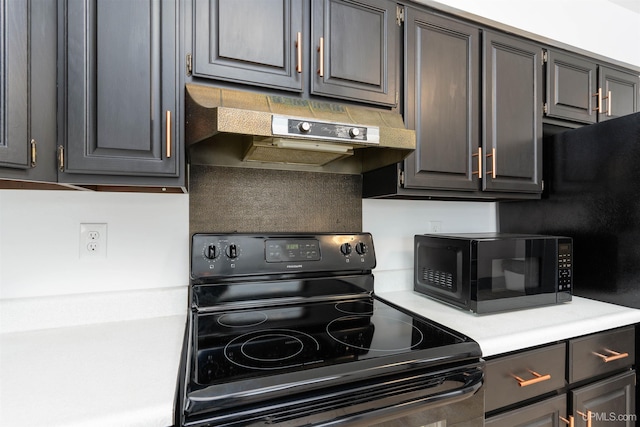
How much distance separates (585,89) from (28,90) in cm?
230

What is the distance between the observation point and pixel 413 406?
812mm

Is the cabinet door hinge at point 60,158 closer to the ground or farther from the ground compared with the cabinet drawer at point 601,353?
farther from the ground

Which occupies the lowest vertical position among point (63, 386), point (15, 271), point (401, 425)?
point (401, 425)

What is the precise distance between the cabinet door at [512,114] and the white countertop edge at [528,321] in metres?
0.55

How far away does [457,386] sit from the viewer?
869 mm

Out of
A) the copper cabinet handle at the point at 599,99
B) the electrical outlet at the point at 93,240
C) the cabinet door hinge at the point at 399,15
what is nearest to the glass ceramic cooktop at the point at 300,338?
the electrical outlet at the point at 93,240

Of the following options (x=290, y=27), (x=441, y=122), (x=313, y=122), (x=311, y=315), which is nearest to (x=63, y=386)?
(x=311, y=315)

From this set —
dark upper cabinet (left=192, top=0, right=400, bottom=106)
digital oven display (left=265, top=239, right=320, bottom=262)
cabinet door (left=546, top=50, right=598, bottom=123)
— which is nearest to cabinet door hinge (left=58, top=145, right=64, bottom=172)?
dark upper cabinet (left=192, top=0, right=400, bottom=106)

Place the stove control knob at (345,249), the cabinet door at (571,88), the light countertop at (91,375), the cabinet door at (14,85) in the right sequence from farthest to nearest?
the cabinet door at (571,88) < the stove control knob at (345,249) < the cabinet door at (14,85) < the light countertop at (91,375)

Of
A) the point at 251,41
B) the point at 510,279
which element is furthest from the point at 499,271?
the point at 251,41

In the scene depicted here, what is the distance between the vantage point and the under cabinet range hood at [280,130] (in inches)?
36.1

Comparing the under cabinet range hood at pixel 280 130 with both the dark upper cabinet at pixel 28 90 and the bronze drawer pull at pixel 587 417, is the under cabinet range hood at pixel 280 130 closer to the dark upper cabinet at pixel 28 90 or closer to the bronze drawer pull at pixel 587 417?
the dark upper cabinet at pixel 28 90

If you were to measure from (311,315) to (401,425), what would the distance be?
48 centimetres

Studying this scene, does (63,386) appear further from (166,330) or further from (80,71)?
(80,71)
